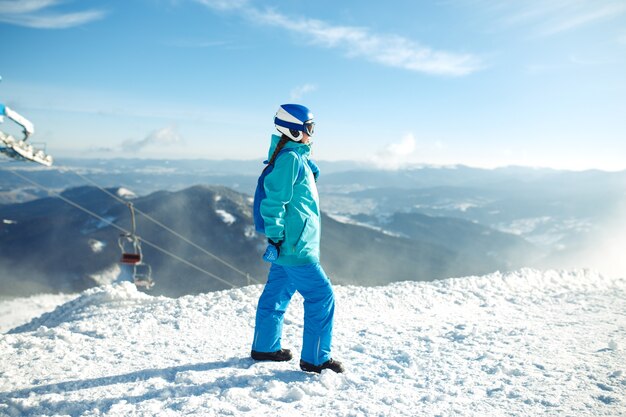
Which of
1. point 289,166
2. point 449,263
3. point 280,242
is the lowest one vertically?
point 449,263

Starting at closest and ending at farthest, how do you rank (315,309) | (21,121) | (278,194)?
(278,194)
(315,309)
(21,121)

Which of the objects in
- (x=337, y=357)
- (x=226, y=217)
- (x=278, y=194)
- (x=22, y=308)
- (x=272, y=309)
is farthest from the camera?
(x=226, y=217)

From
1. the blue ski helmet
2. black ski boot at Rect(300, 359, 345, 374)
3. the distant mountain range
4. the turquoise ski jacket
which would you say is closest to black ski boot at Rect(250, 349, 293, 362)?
black ski boot at Rect(300, 359, 345, 374)

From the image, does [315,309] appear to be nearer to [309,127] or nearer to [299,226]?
[299,226]

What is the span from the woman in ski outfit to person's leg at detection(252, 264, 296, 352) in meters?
0.07

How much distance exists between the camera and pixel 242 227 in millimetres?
147000

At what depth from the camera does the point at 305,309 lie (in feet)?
15.3

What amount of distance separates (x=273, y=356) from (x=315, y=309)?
41.1 inches

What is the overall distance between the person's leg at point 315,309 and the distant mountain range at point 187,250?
321 feet

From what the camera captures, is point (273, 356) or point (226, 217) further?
point (226, 217)

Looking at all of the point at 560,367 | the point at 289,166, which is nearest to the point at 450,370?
the point at 560,367

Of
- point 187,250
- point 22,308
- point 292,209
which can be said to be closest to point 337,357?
point 292,209

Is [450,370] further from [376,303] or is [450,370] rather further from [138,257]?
[138,257]

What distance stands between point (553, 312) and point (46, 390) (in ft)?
30.7
